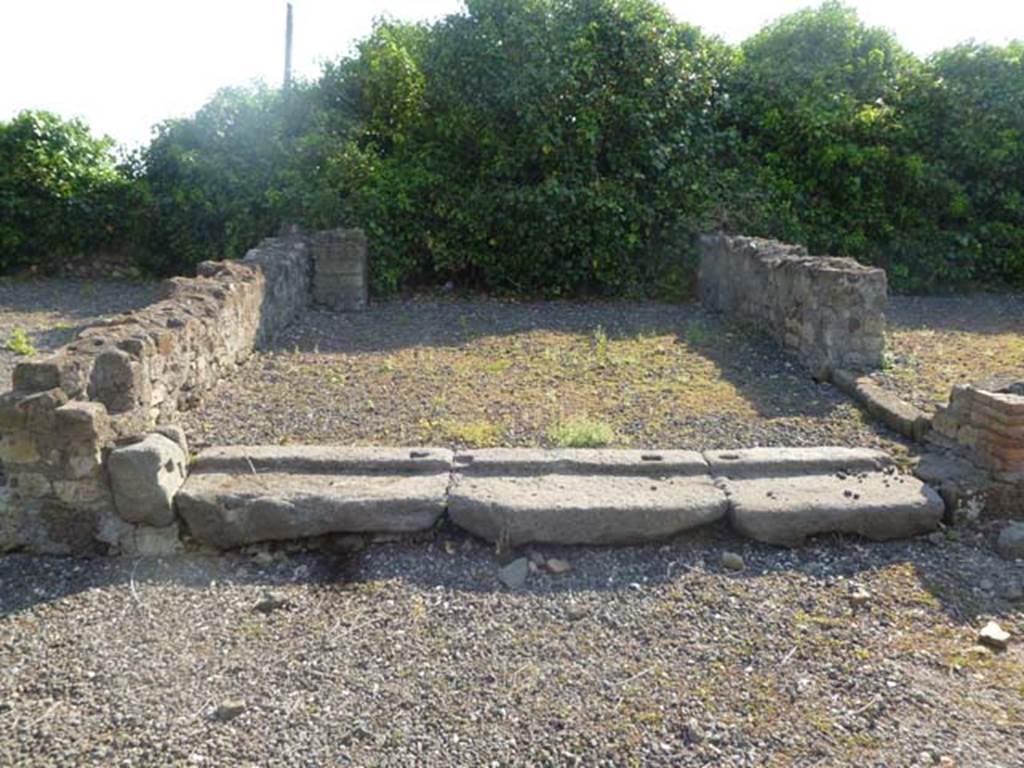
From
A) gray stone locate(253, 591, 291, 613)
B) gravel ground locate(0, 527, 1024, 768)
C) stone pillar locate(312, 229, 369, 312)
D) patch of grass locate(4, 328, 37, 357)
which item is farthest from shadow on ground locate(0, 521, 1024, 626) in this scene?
stone pillar locate(312, 229, 369, 312)

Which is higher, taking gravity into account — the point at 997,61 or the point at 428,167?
the point at 997,61

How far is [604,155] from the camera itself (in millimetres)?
10461

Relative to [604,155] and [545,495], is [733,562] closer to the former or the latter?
[545,495]

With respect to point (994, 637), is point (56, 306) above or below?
below

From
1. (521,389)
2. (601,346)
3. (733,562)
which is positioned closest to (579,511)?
(733,562)

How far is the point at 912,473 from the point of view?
4.04 meters

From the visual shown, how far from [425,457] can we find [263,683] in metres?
1.50

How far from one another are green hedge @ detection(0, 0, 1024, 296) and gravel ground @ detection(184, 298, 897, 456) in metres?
2.05

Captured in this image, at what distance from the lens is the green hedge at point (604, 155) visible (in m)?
10.1

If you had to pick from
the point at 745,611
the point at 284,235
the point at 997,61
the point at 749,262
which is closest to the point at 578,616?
the point at 745,611

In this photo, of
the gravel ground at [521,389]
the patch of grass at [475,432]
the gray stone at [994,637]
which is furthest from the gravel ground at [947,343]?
the patch of grass at [475,432]

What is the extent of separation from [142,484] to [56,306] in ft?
23.1

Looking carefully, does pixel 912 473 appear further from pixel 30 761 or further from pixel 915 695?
pixel 30 761

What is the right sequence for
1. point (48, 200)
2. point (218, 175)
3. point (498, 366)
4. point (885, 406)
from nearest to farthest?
point (885, 406) < point (498, 366) < point (218, 175) < point (48, 200)
